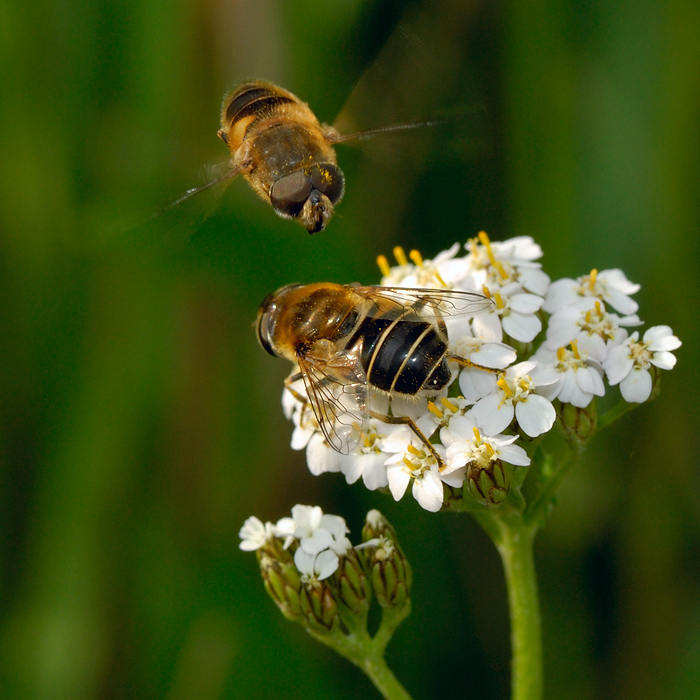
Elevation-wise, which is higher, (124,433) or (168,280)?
(168,280)

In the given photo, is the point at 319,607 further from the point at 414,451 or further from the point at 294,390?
the point at 294,390

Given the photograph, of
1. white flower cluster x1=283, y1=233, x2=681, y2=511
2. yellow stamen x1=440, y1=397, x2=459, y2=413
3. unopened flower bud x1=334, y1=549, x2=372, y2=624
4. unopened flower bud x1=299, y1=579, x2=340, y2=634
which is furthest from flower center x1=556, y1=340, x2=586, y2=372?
unopened flower bud x1=299, y1=579, x2=340, y2=634

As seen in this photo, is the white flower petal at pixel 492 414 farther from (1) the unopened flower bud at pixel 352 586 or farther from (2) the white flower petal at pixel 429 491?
(1) the unopened flower bud at pixel 352 586

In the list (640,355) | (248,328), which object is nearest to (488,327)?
(640,355)

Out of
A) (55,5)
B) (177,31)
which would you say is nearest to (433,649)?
(177,31)

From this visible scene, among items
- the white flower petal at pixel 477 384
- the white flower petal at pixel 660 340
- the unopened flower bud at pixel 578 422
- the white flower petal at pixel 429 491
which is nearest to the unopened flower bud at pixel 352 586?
the white flower petal at pixel 429 491

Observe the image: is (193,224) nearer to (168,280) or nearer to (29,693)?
(168,280)

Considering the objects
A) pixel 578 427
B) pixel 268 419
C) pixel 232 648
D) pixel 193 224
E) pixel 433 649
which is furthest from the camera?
pixel 268 419

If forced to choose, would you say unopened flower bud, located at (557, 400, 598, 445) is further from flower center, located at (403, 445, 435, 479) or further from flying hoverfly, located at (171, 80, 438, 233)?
flying hoverfly, located at (171, 80, 438, 233)
